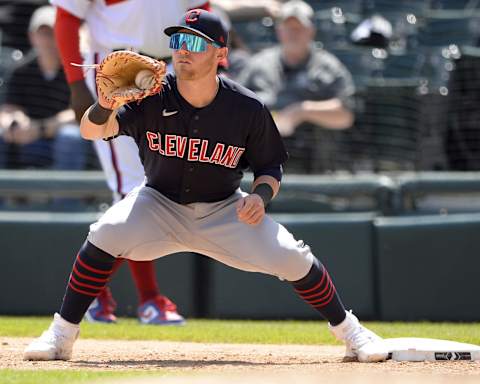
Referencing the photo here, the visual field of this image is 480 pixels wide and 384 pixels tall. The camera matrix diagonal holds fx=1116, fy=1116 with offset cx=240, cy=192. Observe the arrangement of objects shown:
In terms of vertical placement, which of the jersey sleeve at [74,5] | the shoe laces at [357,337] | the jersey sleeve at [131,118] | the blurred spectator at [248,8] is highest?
the blurred spectator at [248,8]

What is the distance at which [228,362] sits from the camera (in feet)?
14.5

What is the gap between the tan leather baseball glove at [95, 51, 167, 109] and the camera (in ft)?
13.2

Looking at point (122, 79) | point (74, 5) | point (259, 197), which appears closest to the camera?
point (122, 79)

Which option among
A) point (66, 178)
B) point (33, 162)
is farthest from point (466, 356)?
point (33, 162)

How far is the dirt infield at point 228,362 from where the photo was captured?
387 centimetres

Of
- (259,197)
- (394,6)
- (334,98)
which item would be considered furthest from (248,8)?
(259,197)

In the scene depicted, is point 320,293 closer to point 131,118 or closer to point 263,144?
point 263,144

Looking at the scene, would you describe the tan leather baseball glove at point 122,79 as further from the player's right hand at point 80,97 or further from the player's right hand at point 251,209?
the player's right hand at point 80,97

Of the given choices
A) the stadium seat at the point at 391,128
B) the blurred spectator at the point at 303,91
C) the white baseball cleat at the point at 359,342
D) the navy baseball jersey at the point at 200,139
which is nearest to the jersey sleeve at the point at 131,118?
the navy baseball jersey at the point at 200,139

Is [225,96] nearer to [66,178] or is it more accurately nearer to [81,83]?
[81,83]

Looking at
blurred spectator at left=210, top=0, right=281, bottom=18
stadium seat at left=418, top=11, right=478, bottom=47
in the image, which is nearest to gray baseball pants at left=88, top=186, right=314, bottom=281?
blurred spectator at left=210, top=0, right=281, bottom=18

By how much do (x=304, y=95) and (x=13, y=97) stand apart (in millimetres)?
2253

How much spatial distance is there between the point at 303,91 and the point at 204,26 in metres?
3.59

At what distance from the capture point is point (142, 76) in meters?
4.08
